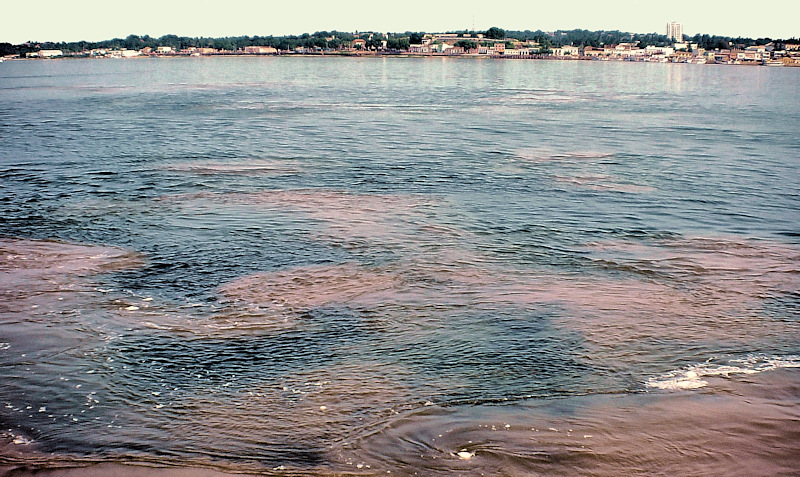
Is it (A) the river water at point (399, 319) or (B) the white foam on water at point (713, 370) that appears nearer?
(A) the river water at point (399, 319)

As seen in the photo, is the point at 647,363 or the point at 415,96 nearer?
the point at 647,363

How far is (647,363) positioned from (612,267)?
12.9 ft

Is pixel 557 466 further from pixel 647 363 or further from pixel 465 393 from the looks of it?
pixel 647 363

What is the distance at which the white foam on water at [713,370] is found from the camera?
28.8 ft

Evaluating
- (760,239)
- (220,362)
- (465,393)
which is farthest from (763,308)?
(220,362)

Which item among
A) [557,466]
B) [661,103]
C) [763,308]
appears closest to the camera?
[557,466]

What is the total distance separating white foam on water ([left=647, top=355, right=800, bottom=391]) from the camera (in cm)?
878

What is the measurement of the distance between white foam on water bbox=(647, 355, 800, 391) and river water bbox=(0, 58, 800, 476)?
0.13ft

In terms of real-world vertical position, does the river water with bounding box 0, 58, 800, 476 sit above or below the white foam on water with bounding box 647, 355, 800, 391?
above

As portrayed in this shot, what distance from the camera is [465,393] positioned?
335 inches

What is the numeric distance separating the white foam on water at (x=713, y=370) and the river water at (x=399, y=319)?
0.04 metres

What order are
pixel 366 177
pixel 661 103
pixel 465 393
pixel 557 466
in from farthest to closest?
pixel 661 103 → pixel 366 177 → pixel 465 393 → pixel 557 466

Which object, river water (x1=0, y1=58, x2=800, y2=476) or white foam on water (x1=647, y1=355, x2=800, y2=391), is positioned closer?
river water (x1=0, y1=58, x2=800, y2=476)

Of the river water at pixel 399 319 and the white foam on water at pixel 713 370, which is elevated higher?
the river water at pixel 399 319
